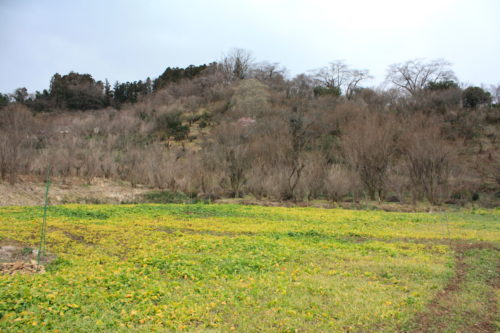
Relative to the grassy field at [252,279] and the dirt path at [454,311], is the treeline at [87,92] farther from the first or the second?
the dirt path at [454,311]

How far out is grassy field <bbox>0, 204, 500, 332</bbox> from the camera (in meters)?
7.05

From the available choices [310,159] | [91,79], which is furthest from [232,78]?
[310,159]

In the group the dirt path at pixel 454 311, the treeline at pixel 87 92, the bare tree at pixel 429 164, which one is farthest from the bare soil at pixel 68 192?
the treeline at pixel 87 92

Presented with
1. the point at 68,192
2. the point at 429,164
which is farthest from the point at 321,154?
the point at 68,192

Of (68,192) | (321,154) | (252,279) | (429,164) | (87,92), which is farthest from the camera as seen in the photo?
(87,92)

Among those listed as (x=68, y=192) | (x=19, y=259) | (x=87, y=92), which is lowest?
(x=19, y=259)

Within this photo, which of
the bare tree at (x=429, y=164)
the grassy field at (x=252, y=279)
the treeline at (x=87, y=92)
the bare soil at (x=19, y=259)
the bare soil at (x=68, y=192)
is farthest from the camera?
the treeline at (x=87, y=92)

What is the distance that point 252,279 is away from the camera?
9430 mm

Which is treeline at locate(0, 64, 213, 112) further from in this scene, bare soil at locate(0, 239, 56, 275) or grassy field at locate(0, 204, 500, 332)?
bare soil at locate(0, 239, 56, 275)

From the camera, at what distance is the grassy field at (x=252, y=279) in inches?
278

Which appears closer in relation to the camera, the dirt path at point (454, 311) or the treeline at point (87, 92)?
the dirt path at point (454, 311)

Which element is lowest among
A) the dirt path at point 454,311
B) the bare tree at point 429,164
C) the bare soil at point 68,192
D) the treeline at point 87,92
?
the dirt path at point 454,311

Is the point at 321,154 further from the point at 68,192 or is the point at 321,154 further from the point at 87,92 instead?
the point at 87,92

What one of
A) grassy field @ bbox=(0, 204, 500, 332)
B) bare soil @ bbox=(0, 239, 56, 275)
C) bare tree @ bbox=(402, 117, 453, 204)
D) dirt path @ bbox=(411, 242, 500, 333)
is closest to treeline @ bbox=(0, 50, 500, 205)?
bare tree @ bbox=(402, 117, 453, 204)
